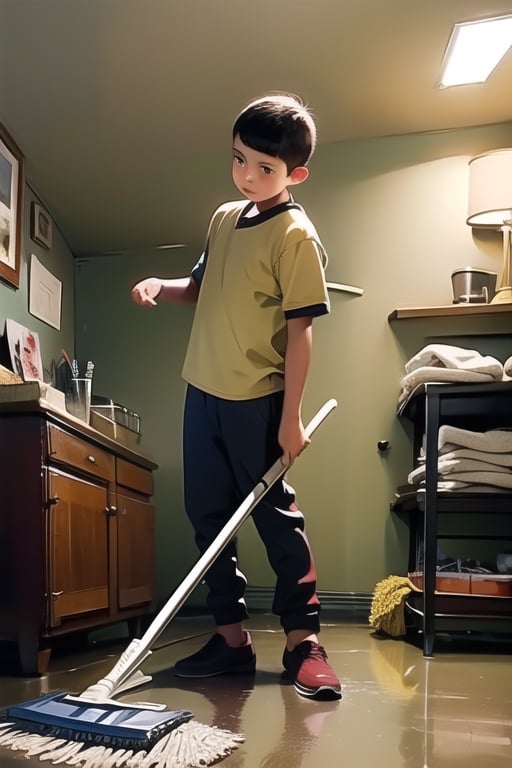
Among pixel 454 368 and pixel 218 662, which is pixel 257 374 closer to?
pixel 218 662

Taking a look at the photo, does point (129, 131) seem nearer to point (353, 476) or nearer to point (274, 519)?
point (353, 476)

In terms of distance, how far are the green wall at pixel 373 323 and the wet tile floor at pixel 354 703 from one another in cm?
53

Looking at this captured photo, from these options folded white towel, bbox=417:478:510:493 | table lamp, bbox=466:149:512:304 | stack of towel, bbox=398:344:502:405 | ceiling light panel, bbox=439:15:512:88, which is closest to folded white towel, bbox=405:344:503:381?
stack of towel, bbox=398:344:502:405

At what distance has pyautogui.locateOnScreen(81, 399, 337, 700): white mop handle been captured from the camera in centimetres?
96

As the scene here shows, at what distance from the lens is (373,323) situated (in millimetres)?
2229

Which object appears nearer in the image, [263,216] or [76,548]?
[263,216]

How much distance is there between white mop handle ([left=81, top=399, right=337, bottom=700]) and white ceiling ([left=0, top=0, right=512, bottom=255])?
1032 mm

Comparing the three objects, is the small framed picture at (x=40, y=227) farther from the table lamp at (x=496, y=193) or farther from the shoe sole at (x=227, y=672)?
the shoe sole at (x=227, y=672)

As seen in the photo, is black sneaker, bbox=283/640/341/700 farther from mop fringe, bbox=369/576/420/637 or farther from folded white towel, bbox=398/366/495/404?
folded white towel, bbox=398/366/495/404

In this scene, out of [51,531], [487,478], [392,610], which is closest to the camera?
[51,531]

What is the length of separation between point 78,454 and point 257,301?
55cm

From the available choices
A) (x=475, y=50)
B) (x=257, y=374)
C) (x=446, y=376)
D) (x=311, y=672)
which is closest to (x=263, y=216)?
(x=257, y=374)

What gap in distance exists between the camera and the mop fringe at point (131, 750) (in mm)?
769

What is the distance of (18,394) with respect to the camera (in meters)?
1.37
